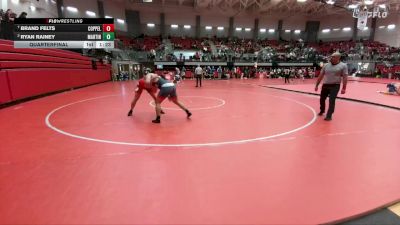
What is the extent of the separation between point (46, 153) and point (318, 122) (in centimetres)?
590

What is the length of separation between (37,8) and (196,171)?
26388 millimetres

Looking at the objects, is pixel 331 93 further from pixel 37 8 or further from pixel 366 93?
pixel 37 8

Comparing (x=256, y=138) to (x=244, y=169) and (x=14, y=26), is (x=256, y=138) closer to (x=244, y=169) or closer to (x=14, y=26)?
(x=244, y=169)

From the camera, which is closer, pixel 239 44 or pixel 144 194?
pixel 144 194

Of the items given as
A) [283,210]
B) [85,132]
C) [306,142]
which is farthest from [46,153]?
[306,142]

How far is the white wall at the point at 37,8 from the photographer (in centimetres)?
1923

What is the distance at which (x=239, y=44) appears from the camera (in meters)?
41.4

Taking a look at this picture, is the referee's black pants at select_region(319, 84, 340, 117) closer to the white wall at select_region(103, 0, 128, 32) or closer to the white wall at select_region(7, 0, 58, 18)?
the white wall at select_region(7, 0, 58, 18)
